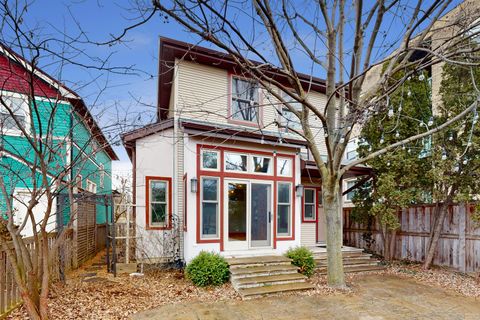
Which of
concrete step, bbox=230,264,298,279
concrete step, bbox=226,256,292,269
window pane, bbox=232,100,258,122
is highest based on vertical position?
window pane, bbox=232,100,258,122

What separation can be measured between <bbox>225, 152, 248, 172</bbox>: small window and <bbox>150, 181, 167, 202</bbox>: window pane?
2489 mm

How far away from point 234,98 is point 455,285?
820cm

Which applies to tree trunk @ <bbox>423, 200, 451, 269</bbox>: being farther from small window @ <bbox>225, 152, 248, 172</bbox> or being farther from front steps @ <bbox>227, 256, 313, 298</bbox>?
small window @ <bbox>225, 152, 248, 172</bbox>

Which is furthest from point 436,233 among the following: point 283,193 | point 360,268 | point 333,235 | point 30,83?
point 30,83

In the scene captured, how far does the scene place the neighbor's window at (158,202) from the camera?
909cm

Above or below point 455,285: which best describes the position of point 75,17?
above

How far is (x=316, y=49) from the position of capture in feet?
24.1

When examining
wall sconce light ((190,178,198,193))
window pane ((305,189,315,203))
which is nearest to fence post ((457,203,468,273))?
window pane ((305,189,315,203))

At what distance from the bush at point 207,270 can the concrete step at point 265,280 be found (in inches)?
14.8

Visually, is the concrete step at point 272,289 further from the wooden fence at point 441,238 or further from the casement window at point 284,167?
the wooden fence at point 441,238

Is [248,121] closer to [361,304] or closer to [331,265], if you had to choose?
[331,265]

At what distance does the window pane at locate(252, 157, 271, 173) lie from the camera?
8.48 metres

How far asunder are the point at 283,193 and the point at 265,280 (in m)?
2.80

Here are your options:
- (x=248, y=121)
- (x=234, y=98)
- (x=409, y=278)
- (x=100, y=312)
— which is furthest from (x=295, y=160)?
(x=100, y=312)
